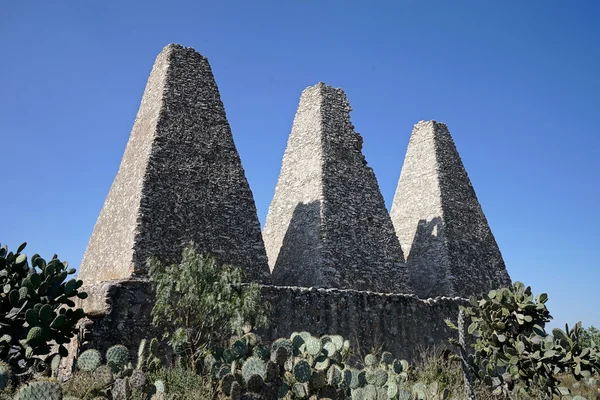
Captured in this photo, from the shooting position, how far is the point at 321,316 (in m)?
10.2

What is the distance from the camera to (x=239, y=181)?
40.9ft

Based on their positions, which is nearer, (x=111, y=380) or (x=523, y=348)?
(x=111, y=380)

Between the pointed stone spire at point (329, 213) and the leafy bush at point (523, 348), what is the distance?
421cm

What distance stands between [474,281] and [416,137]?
5.43m

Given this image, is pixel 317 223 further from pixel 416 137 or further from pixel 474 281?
pixel 416 137

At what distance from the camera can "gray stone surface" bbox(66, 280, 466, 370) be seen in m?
8.17

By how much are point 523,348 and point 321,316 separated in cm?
336

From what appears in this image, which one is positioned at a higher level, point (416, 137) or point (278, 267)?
point (416, 137)

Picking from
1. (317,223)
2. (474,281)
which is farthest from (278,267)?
(474,281)

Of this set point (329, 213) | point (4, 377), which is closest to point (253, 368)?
point (4, 377)

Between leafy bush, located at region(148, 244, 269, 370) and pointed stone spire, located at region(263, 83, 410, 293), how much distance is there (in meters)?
4.41

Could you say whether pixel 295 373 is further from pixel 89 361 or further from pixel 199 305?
pixel 89 361

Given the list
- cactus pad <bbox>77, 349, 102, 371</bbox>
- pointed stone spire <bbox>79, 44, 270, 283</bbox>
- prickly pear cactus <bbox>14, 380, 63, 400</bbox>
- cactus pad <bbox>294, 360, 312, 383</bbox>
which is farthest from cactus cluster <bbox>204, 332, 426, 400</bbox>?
pointed stone spire <bbox>79, 44, 270, 283</bbox>

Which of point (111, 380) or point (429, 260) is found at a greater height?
point (429, 260)
